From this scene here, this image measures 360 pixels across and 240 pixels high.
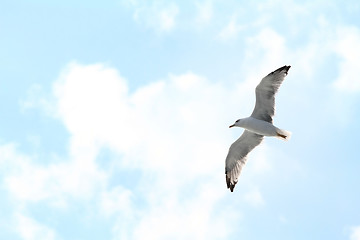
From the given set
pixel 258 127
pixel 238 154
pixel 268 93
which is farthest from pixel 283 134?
pixel 238 154

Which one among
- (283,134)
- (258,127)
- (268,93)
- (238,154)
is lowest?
(283,134)

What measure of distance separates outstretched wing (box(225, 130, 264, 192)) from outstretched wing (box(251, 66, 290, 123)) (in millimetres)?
1163

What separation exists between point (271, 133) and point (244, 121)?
1.13 meters

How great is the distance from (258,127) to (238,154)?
6.98 feet

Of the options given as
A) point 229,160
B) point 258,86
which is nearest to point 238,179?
point 229,160

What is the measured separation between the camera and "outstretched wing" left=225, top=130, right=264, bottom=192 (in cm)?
2431

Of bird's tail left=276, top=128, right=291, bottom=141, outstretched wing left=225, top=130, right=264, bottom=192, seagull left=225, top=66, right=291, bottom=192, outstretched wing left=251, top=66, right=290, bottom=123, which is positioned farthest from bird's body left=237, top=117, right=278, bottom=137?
outstretched wing left=225, top=130, right=264, bottom=192

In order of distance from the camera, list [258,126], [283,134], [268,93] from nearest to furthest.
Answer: [268,93] → [258,126] → [283,134]

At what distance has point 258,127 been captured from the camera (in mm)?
22938

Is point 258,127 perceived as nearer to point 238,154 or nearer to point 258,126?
point 258,126

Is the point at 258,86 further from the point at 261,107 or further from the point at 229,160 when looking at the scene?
the point at 229,160

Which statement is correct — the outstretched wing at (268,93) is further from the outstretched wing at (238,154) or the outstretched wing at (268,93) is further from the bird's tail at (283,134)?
the outstretched wing at (238,154)

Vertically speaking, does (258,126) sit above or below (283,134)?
above

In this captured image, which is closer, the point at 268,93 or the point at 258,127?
the point at 268,93
